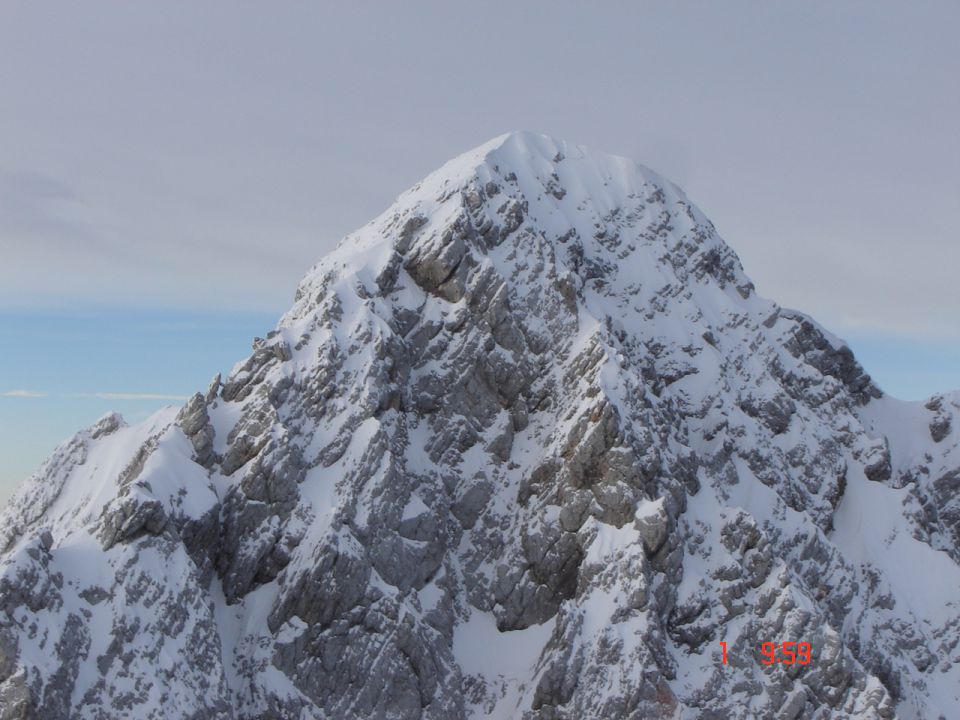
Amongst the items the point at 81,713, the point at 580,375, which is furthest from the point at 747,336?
the point at 81,713

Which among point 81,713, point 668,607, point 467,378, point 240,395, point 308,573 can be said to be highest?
point 467,378

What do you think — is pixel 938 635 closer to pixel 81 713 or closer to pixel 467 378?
pixel 467 378

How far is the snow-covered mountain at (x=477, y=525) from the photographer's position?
11525 centimetres

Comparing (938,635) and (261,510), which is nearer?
(261,510)

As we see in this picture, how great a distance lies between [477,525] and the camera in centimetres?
13538

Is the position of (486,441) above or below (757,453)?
below

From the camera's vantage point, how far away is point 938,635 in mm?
148375

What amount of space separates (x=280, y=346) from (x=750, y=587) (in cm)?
5781
